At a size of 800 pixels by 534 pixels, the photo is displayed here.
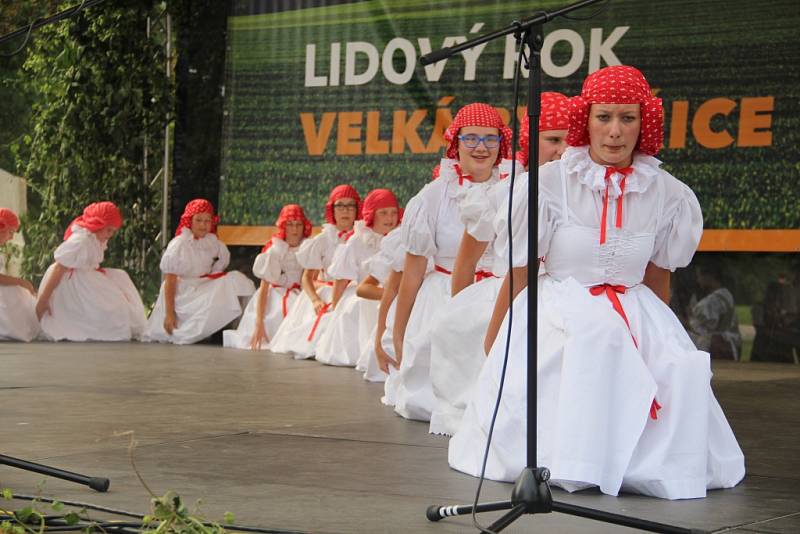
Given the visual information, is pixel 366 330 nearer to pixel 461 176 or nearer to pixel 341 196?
pixel 341 196

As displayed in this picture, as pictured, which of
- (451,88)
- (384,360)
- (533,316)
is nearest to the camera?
(533,316)

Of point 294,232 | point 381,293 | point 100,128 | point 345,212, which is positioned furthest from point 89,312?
point 381,293

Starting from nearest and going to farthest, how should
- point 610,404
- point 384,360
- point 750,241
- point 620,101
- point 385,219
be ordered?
point 610,404, point 620,101, point 384,360, point 385,219, point 750,241

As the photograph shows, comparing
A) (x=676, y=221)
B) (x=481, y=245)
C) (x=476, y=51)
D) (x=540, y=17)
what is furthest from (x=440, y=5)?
(x=540, y=17)

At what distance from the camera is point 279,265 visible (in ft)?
33.7

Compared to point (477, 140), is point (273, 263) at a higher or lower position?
lower

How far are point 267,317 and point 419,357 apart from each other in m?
4.97

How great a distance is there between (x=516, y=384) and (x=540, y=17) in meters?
1.27

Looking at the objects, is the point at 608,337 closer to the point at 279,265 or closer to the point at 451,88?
the point at 279,265

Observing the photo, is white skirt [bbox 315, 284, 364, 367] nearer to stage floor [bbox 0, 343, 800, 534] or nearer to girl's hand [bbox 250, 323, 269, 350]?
stage floor [bbox 0, 343, 800, 534]

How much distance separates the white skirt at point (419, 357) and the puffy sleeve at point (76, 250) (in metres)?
5.61

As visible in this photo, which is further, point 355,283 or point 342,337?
point 355,283

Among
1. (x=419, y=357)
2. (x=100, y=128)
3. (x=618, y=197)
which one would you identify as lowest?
(x=419, y=357)

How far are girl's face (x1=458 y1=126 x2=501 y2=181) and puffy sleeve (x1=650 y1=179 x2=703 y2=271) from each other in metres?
1.61
